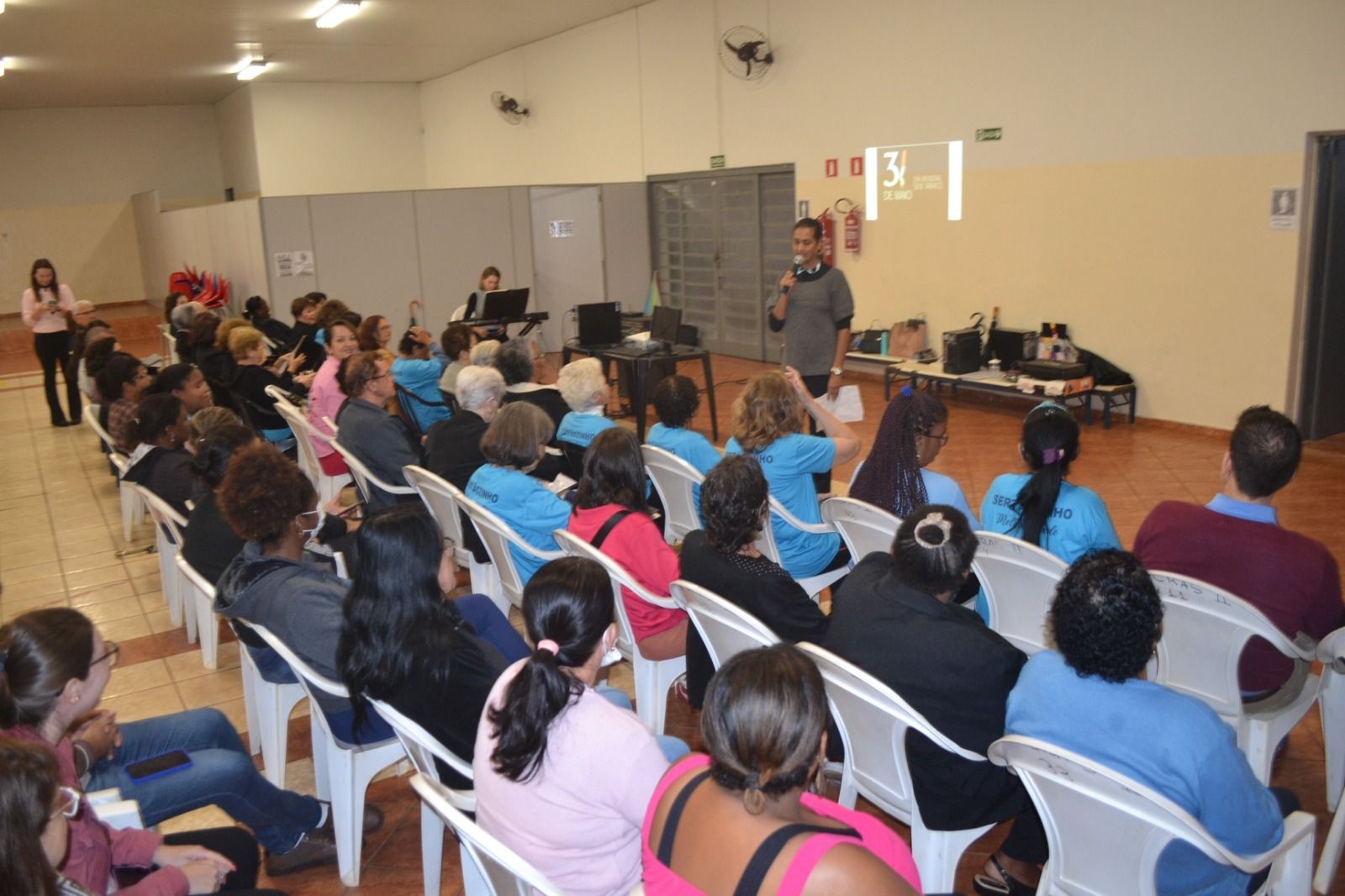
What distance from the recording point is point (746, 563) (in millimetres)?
2787

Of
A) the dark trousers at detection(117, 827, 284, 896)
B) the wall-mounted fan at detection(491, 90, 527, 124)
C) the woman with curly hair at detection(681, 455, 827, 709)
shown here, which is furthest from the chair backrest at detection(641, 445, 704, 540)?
the wall-mounted fan at detection(491, 90, 527, 124)

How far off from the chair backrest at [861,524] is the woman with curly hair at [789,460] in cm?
29

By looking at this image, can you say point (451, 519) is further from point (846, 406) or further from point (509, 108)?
point (509, 108)

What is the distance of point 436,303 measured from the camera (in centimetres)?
Answer: 1172

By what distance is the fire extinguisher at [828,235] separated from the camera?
10188mm

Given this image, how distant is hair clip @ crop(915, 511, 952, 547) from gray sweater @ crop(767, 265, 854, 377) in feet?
12.6

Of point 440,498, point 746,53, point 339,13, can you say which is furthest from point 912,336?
point 339,13

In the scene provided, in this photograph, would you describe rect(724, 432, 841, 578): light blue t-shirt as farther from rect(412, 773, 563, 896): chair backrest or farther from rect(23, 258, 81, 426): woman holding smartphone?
rect(23, 258, 81, 426): woman holding smartphone

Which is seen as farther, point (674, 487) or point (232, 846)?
point (674, 487)

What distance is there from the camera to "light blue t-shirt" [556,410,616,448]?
4695 mm

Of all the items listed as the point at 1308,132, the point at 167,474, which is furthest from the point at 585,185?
the point at 167,474

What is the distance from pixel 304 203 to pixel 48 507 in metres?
4.71

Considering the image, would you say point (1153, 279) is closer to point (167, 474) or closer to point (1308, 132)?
→ point (1308, 132)

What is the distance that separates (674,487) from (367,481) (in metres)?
1.53
